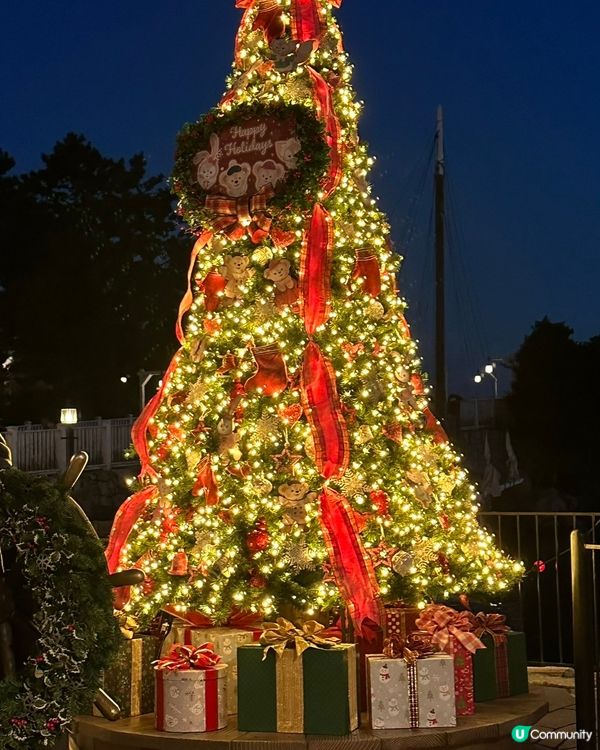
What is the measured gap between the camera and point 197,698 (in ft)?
17.1

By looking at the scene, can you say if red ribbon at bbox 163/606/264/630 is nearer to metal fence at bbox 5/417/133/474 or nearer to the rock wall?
the rock wall

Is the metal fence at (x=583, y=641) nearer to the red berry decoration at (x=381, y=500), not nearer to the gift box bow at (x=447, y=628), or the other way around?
the gift box bow at (x=447, y=628)

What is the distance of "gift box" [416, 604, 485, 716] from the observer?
5473 mm

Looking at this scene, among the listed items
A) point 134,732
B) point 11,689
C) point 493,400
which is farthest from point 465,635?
point 493,400

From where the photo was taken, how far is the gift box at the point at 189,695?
5191mm

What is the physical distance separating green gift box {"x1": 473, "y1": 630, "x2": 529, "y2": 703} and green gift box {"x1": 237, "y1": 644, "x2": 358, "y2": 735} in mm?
900

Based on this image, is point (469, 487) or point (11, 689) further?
point (469, 487)

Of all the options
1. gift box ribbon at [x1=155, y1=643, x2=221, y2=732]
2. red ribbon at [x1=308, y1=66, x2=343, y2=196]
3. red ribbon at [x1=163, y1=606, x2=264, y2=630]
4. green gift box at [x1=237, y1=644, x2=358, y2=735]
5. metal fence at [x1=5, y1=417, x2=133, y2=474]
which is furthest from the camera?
metal fence at [x1=5, y1=417, x2=133, y2=474]

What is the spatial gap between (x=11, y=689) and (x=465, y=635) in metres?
3.20

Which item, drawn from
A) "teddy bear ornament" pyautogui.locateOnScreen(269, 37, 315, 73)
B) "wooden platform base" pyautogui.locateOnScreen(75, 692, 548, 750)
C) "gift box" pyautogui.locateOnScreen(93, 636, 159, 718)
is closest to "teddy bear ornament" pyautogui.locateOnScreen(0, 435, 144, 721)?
"wooden platform base" pyautogui.locateOnScreen(75, 692, 548, 750)

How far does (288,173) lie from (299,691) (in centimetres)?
292

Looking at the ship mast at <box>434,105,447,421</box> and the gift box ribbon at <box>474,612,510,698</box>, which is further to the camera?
the ship mast at <box>434,105,447,421</box>

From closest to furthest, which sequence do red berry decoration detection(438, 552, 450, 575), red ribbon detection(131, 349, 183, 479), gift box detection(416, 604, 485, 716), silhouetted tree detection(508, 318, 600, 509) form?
1. gift box detection(416, 604, 485, 716)
2. red berry decoration detection(438, 552, 450, 575)
3. red ribbon detection(131, 349, 183, 479)
4. silhouetted tree detection(508, 318, 600, 509)

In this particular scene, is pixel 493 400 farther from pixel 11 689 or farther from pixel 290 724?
pixel 11 689
